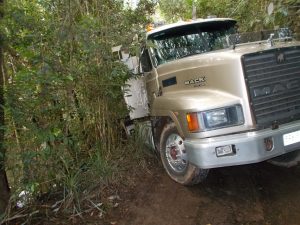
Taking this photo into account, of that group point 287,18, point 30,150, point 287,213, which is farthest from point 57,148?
point 287,18

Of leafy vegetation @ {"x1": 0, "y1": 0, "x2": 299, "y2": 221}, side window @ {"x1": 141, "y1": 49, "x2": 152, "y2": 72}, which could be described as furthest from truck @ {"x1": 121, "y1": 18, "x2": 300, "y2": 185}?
leafy vegetation @ {"x1": 0, "y1": 0, "x2": 299, "y2": 221}

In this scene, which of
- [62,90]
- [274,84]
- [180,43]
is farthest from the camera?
[180,43]

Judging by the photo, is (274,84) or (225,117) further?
(274,84)

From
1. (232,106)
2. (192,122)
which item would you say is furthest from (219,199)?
(232,106)

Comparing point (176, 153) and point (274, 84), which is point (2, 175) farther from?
point (274, 84)

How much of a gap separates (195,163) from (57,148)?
195cm

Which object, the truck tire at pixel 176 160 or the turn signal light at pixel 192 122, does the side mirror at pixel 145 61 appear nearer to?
the truck tire at pixel 176 160

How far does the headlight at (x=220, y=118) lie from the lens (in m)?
3.57

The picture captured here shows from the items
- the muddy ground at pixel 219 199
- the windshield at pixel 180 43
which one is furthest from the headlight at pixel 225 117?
the windshield at pixel 180 43

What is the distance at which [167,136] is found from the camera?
14.7 ft

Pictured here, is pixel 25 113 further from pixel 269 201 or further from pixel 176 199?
pixel 269 201

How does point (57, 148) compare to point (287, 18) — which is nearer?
point (57, 148)

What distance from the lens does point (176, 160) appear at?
4367mm

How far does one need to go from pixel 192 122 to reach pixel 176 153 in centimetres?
83
